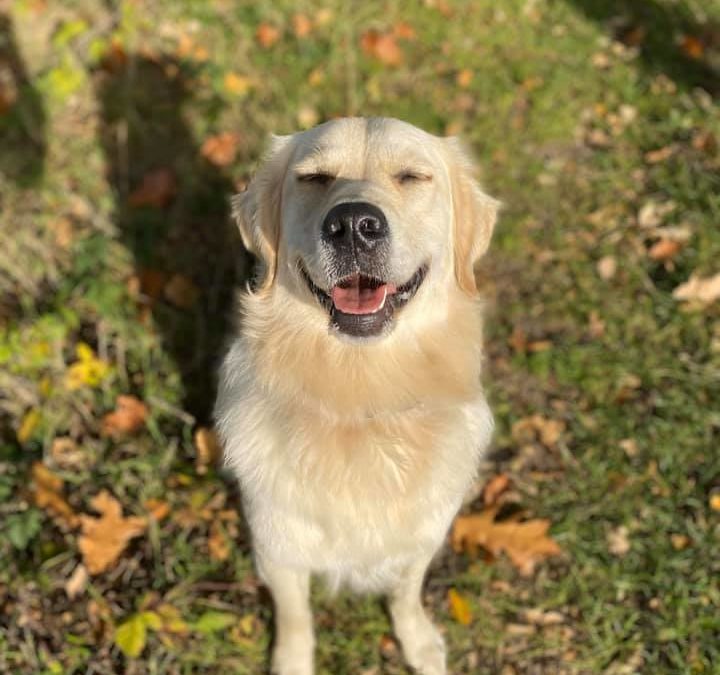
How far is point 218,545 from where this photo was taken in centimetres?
315

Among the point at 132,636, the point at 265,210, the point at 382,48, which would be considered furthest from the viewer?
the point at 382,48

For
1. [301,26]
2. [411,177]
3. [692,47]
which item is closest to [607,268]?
[411,177]

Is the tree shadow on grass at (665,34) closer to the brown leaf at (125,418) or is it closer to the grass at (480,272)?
the grass at (480,272)

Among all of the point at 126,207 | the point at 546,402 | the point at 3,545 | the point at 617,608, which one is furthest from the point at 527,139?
the point at 3,545

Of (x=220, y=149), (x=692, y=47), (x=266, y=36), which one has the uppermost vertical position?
(x=692, y=47)

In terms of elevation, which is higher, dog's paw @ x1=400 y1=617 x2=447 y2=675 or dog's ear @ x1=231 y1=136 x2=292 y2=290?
dog's ear @ x1=231 y1=136 x2=292 y2=290

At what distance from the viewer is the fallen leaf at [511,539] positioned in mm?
3150

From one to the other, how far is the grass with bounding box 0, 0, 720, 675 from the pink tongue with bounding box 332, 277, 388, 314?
4.36 feet

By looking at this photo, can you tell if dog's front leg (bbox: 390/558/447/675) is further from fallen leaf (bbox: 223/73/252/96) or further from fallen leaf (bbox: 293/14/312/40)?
fallen leaf (bbox: 293/14/312/40)

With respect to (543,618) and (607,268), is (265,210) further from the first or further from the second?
(607,268)

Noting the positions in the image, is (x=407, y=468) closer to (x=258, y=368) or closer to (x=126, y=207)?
(x=258, y=368)

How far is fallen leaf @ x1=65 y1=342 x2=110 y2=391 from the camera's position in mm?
3480

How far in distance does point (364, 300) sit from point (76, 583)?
1714 millimetres

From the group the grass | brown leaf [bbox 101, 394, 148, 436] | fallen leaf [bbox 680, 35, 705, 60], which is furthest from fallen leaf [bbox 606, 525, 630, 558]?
fallen leaf [bbox 680, 35, 705, 60]
